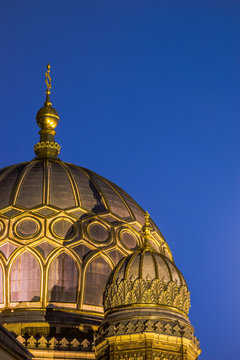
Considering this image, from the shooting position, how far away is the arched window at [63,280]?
43.8 m

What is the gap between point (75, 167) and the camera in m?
50.8

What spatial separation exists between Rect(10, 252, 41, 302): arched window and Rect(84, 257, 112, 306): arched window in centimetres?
214

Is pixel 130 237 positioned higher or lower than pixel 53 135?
lower

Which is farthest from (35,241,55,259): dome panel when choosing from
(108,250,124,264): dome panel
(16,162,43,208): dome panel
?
(108,250,124,264): dome panel

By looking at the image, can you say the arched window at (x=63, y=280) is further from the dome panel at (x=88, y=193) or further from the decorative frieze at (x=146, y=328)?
the decorative frieze at (x=146, y=328)

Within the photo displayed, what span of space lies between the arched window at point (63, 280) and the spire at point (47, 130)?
398 inches

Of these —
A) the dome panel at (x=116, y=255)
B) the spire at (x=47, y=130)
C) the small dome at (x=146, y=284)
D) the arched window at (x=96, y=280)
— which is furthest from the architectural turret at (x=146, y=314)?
the spire at (x=47, y=130)

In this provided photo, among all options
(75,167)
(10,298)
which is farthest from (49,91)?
(10,298)

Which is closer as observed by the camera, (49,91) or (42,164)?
(42,164)

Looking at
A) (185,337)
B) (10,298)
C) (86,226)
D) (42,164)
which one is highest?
(42,164)

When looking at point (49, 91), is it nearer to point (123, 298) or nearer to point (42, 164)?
point (42, 164)

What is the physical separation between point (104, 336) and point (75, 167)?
14475mm

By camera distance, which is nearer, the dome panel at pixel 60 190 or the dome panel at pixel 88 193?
the dome panel at pixel 60 190

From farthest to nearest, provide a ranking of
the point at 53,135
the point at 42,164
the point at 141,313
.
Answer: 1. the point at 53,135
2. the point at 42,164
3. the point at 141,313
